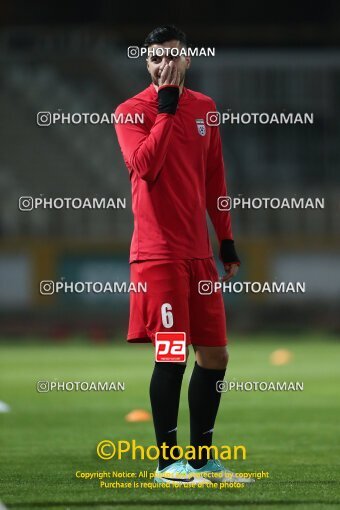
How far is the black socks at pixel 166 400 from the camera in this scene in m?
5.14

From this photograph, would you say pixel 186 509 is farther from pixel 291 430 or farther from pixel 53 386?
pixel 291 430

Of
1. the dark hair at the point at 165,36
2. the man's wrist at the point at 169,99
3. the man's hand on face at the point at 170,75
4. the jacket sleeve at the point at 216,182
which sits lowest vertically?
the jacket sleeve at the point at 216,182

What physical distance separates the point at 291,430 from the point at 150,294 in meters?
3.25

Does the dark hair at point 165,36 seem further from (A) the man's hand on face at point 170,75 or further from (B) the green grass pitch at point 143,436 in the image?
(B) the green grass pitch at point 143,436

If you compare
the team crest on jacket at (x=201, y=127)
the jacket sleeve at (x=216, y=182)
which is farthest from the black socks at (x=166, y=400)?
the team crest on jacket at (x=201, y=127)

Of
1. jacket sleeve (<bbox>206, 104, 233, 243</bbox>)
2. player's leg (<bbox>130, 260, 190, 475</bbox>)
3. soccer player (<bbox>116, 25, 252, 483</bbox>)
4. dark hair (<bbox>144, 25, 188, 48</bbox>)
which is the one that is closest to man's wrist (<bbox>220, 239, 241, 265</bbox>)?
jacket sleeve (<bbox>206, 104, 233, 243</bbox>)

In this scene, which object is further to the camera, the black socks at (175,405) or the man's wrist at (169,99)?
the black socks at (175,405)

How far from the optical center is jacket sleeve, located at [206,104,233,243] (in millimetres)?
5336

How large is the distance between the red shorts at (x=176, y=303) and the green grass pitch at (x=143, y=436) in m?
0.59

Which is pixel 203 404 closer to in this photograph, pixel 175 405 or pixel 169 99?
pixel 175 405

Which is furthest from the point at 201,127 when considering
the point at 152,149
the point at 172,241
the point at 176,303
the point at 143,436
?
the point at 143,436

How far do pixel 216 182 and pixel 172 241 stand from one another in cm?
34

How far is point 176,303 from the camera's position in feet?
16.8

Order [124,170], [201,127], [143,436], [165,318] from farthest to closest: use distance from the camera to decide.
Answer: [124,170]
[143,436]
[201,127]
[165,318]
